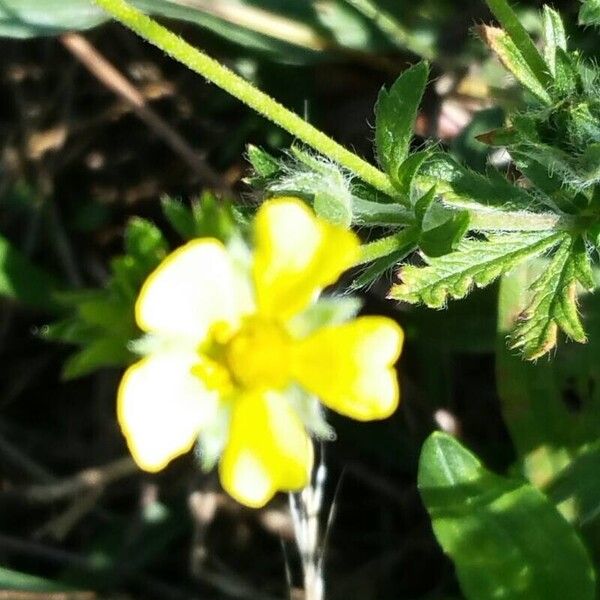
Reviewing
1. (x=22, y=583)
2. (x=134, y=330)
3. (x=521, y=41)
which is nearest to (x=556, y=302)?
(x=521, y=41)

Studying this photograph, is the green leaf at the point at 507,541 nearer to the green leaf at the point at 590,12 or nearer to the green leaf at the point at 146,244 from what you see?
the green leaf at the point at 146,244

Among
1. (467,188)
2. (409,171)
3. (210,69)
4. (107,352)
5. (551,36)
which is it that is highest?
(210,69)

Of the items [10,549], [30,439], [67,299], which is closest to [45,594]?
[10,549]

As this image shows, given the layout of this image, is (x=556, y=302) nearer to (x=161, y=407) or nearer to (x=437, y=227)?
(x=437, y=227)

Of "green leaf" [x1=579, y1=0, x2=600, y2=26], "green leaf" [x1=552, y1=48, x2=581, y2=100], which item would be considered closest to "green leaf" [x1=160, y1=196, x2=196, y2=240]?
"green leaf" [x1=552, y1=48, x2=581, y2=100]

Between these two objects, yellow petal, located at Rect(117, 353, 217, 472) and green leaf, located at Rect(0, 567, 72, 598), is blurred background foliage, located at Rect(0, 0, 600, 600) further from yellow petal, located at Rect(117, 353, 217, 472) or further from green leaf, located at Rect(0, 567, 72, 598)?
yellow petal, located at Rect(117, 353, 217, 472)

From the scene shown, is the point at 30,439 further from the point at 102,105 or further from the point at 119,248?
the point at 102,105
